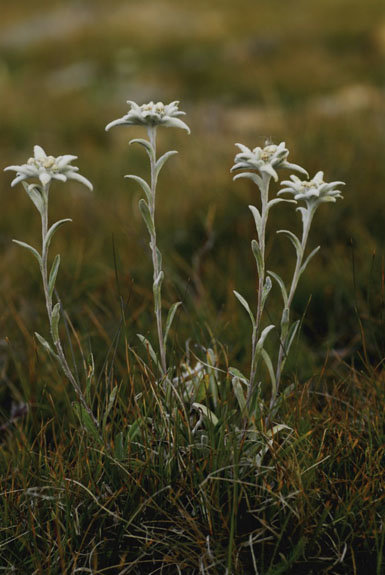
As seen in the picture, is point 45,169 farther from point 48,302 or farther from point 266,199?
point 266,199

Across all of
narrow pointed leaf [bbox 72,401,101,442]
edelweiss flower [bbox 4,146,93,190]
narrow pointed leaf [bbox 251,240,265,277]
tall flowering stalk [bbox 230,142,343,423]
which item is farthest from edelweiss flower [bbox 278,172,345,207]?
narrow pointed leaf [bbox 72,401,101,442]

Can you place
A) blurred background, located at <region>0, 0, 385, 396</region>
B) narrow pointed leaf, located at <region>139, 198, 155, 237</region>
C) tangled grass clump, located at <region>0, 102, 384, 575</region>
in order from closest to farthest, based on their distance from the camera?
1. tangled grass clump, located at <region>0, 102, 384, 575</region>
2. narrow pointed leaf, located at <region>139, 198, 155, 237</region>
3. blurred background, located at <region>0, 0, 385, 396</region>

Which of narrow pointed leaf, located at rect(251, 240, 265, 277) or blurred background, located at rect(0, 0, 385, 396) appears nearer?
narrow pointed leaf, located at rect(251, 240, 265, 277)

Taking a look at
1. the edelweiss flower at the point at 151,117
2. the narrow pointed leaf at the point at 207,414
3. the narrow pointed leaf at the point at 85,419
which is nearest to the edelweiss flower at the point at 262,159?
the edelweiss flower at the point at 151,117

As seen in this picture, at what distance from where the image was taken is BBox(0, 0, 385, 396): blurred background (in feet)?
8.39

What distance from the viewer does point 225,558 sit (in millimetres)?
1368

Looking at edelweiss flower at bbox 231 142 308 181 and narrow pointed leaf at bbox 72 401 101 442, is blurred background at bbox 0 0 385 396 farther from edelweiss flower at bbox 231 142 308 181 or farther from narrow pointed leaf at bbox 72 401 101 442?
edelweiss flower at bbox 231 142 308 181

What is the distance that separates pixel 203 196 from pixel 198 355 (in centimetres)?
198

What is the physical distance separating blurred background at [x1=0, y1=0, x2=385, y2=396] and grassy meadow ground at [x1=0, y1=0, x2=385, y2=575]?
0.02 metres

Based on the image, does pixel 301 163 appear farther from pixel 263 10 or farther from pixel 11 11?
pixel 11 11

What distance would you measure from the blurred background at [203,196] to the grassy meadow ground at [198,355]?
18mm

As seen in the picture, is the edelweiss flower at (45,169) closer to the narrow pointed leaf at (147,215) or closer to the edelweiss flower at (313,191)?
the narrow pointed leaf at (147,215)

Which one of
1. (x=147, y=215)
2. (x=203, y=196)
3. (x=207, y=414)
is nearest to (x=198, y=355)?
(x=207, y=414)

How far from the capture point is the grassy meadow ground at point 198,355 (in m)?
1.45
